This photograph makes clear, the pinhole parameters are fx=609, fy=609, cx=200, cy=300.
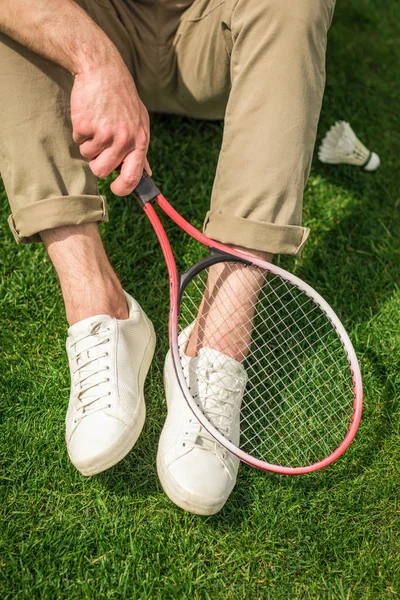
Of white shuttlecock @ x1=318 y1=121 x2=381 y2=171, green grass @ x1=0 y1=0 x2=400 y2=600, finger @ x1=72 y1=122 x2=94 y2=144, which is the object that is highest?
finger @ x1=72 y1=122 x2=94 y2=144

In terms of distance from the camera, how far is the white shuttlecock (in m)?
2.74

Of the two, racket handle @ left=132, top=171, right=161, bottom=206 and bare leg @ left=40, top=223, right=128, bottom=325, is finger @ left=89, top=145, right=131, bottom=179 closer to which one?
racket handle @ left=132, top=171, right=161, bottom=206

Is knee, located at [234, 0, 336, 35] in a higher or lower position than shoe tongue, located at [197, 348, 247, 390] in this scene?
higher

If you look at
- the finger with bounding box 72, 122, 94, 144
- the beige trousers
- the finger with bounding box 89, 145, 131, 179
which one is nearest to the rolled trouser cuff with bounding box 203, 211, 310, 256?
the beige trousers

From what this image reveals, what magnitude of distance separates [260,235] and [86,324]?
24.3 inches

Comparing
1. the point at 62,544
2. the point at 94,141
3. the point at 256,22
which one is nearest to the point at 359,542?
the point at 62,544

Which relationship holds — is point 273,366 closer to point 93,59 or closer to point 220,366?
point 220,366

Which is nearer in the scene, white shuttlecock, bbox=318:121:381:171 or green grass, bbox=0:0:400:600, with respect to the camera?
green grass, bbox=0:0:400:600

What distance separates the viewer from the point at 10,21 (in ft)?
5.88

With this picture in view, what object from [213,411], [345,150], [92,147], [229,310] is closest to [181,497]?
[213,411]

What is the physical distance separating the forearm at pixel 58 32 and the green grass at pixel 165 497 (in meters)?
0.83

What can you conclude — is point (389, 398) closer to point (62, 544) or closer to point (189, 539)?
point (189, 539)

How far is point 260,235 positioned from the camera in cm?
185

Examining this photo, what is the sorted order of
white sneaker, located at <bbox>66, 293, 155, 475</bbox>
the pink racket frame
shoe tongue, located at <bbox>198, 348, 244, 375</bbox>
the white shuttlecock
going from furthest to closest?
the white shuttlecock, shoe tongue, located at <bbox>198, 348, 244, 375</bbox>, white sneaker, located at <bbox>66, 293, 155, 475</bbox>, the pink racket frame
